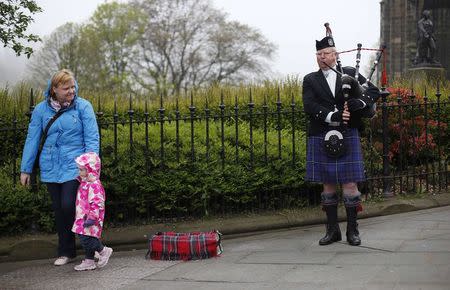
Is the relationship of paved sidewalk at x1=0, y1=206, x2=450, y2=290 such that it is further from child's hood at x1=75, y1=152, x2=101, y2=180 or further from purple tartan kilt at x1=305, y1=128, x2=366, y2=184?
child's hood at x1=75, y1=152, x2=101, y2=180

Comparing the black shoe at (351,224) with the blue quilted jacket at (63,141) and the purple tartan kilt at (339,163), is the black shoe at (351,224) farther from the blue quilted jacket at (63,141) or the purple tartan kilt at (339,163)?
the blue quilted jacket at (63,141)

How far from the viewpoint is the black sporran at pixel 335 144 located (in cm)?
618

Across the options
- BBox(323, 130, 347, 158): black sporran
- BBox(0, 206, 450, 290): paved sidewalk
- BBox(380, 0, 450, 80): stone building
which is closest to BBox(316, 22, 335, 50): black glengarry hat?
BBox(323, 130, 347, 158): black sporran

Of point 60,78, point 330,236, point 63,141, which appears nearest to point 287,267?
point 330,236

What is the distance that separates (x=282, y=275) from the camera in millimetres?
5324

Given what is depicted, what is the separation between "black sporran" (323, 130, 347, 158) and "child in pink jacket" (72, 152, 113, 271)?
7.00ft

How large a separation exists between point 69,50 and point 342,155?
1633 inches

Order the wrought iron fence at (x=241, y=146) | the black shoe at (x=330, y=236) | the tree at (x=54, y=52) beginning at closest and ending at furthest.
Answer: the black shoe at (x=330, y=236)
the wrought iron fence at (x=241, y=146)
the tree at (x=54, y=52)

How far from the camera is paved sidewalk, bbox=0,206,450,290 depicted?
199 inches

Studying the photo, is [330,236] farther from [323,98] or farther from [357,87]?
[357,87]

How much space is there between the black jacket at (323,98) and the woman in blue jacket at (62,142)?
6.66 ft

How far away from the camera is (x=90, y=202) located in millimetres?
5938

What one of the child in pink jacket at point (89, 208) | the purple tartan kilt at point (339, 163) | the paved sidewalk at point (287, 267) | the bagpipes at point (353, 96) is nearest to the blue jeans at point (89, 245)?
the child in pink jacket at point (89, 208)

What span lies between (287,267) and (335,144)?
1.30m
